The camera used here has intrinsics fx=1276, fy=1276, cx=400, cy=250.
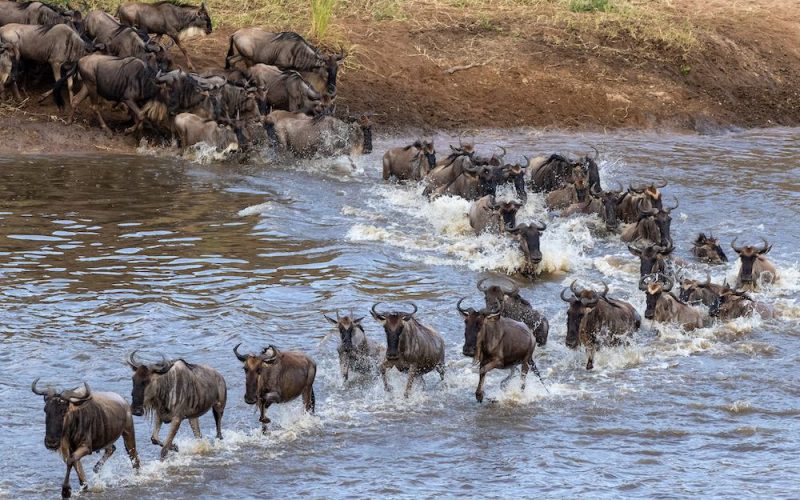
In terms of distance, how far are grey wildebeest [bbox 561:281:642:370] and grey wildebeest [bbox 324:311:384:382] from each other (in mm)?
1660

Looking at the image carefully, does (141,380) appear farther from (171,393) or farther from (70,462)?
(70,462)

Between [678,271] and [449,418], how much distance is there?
4.61 m

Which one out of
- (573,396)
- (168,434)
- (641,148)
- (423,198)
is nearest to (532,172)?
(423,198)

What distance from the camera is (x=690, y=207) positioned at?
644 inches

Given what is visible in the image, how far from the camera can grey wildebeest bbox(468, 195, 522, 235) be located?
1384 centimetres

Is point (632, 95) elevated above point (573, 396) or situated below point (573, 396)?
above

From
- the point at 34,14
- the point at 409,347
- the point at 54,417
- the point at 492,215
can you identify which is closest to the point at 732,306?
the point at 492,215

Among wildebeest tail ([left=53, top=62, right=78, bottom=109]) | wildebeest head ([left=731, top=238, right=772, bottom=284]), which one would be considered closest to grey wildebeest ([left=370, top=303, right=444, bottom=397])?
wildebeest head ([left=731, top=238, right=772, bottom=284])

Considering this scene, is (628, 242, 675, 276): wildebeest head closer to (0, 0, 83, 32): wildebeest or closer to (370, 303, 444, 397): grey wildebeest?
(370, 303, 444, 397): grey wildebeest

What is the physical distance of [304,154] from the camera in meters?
17.7

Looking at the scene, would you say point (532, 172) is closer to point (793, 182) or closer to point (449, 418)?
point (793, 182)

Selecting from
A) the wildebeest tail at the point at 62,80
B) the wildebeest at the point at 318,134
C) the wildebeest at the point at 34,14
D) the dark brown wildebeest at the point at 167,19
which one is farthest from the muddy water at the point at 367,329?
the dark brown wildebeest at the point at 167,19

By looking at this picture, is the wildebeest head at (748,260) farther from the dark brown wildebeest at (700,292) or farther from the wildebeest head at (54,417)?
the wildebeest head at (54,417)

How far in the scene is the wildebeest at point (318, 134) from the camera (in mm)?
17656
